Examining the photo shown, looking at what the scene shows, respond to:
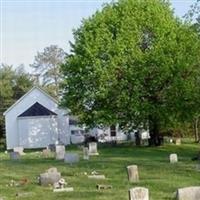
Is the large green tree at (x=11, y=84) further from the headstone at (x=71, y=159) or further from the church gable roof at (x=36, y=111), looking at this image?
the headstone at (x=71, y=159)

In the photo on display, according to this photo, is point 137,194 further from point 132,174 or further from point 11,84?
point 11,84

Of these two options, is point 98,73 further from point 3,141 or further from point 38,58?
point 38,58

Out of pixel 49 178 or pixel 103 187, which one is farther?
pixel 49 178

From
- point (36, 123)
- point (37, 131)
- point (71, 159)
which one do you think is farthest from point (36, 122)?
point (71, 159)

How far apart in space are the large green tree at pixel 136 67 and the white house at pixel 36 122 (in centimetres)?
1509

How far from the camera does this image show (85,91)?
49344 millimetres

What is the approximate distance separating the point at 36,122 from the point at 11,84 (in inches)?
845

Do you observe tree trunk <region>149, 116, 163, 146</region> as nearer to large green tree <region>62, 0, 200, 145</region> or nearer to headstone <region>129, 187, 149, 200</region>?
large green tree <region>62, 0, 200, 145</region>

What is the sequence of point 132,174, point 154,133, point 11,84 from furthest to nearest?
point 11,84 → point 154,133 → point 132,174

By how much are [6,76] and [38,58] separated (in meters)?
17.5

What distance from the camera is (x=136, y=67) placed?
4650 centimetres

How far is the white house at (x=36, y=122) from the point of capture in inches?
2518

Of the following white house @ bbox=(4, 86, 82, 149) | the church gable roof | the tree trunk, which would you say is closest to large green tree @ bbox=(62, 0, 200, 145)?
the tree trunk

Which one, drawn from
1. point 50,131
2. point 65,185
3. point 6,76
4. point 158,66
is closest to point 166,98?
point 158,66
